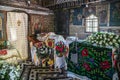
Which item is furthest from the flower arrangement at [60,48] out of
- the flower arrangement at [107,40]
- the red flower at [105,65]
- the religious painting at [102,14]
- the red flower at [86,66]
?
the religious painting at [102,14]

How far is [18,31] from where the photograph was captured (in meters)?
6.81

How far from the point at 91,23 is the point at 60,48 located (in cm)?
278

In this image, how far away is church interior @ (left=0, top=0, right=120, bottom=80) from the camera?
12.4 ft

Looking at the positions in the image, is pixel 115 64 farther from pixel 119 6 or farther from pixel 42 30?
pixel 42 30

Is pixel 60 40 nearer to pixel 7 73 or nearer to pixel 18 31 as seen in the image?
pixel 18 31

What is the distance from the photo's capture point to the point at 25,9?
712 cm

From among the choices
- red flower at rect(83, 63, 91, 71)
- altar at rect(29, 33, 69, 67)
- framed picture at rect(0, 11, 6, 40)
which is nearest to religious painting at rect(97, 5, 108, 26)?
altar at rect(29, 33, 69, 67)

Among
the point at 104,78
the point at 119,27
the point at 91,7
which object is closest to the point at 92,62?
the point at 104,78

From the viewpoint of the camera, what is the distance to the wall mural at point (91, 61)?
365cm

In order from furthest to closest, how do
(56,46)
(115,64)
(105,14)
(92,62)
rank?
(105,14) < (56,46) < (92,62) < (115,64)

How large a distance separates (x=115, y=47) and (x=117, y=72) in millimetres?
576

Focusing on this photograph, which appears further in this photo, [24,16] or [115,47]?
[24,16]

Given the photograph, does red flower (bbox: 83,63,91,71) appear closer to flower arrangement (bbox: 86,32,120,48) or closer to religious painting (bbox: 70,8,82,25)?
flower arrangement (bbox: 86,32,120,48)

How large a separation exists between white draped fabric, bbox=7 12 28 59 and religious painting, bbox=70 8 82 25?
2287 millimetres
